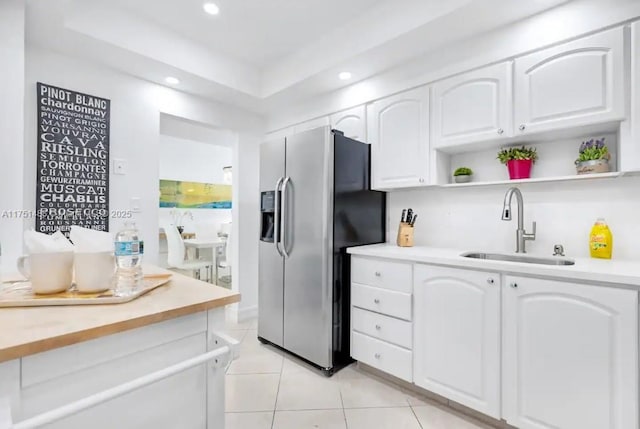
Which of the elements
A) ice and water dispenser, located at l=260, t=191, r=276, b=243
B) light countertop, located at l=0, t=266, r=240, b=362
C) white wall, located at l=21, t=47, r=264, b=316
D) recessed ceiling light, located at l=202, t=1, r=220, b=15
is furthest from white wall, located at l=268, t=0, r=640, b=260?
light countertop, located at l=0, t=266, r=240, b=362

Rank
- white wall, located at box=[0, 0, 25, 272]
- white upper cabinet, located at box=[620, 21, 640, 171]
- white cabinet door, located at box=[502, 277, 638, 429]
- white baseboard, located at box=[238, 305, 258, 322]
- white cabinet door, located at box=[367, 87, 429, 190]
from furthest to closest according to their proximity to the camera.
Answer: white baseboard, located at box=[238, 305, 258, 322]
white cabinet door, located at box=[367, 87, 429, 190]
white wall, located at box=[0, 0, 25, 272]
white upper cabinet, located at box=[620, 21, 640, 171]
white cabinet door, located at box=[502, 277, 638, 429]

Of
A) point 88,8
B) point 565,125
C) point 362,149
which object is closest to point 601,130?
point 565,125

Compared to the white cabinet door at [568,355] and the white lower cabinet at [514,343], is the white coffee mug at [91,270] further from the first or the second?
the white cabinet door at [568,355]

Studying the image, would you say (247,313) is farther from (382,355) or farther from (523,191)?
(523,191)

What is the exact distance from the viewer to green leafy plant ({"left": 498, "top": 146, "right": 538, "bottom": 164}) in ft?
6.55

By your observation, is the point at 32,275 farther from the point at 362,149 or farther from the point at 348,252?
the point at 362,149

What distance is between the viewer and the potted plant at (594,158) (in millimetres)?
1721

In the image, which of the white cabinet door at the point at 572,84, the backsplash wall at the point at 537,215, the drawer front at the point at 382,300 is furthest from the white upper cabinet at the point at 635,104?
the drawer front at the point at 382,300

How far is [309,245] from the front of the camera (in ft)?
7.75

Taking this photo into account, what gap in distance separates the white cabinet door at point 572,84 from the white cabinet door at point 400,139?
1.98 feet

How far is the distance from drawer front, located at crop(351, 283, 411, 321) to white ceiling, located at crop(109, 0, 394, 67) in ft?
6.47

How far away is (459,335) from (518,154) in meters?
1.18

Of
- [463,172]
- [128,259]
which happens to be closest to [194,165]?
[463,172]

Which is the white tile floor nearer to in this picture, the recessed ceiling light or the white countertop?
the white countertop
